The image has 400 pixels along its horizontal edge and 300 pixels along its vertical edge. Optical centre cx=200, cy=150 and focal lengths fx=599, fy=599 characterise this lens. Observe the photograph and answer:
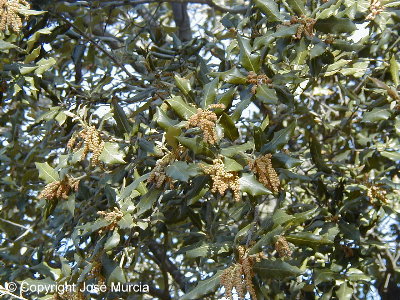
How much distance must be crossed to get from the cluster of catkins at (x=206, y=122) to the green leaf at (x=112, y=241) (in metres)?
0.61

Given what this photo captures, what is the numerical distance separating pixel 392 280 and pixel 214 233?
6.17 ft

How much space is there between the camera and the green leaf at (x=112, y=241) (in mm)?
2545

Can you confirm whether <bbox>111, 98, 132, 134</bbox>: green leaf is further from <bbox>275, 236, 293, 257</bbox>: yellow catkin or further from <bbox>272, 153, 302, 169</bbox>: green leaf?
<bbox>275, 236, 293, 257</bbox>: yellow catkin

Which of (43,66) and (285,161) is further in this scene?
(43,66)

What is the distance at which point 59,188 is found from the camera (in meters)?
2.82

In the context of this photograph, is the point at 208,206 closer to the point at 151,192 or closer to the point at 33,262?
the point at 151,192

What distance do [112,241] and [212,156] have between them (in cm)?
59

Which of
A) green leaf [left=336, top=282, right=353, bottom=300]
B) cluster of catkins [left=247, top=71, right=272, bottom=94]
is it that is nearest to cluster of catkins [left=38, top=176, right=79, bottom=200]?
cluster of catkins [left=247, top=71, right=272, bottom=94]

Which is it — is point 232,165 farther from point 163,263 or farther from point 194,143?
point 163,263

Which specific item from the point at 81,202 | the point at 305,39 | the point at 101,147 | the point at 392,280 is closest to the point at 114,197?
the point at 101,147

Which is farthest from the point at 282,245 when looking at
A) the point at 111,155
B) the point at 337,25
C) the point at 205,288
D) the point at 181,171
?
the point at 337,25

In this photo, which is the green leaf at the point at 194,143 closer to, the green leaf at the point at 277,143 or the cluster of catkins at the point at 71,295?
the green leaf at the point at 277,143

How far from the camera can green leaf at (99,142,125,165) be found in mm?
2629

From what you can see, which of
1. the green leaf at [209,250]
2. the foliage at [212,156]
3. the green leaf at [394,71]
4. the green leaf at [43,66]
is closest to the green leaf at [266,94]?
the foliage at [212,156]
